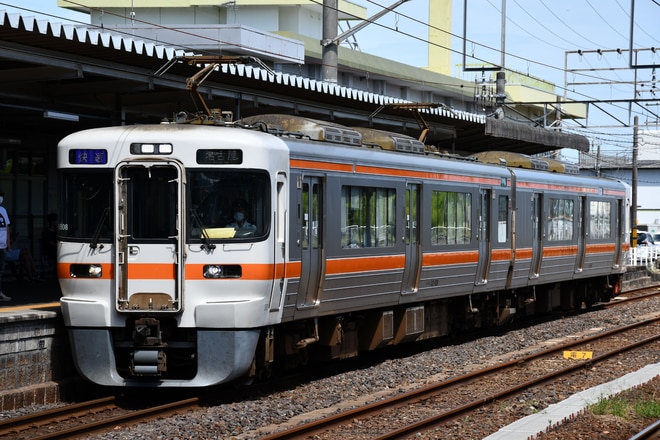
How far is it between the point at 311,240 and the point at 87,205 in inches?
100

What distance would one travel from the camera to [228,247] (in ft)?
36.3

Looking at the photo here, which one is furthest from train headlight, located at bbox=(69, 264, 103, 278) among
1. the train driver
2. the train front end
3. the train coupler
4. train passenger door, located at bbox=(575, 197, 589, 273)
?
train passenger door, located at bbox=(575, 197, 589, 273)

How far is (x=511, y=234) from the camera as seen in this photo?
1848 cm

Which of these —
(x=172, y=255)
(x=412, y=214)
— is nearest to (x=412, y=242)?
(x=412, y=214)

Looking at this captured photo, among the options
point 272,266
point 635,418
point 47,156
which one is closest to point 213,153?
point 272,266

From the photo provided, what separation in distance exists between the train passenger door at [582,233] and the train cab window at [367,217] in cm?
878

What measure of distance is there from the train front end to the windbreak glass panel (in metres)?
0.01

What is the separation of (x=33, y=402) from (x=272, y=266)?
9.24 feet

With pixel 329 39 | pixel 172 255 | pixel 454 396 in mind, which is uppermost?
pixel 329 39

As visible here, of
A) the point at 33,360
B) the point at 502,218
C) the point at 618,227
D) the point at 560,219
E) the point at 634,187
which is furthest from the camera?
the point at 634,187

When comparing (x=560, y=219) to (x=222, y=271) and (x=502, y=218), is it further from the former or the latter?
(x=222, y=271)

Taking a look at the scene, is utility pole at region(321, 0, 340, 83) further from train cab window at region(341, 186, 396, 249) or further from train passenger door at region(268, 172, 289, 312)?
train passenger door at region(268, 172, 289, 312)

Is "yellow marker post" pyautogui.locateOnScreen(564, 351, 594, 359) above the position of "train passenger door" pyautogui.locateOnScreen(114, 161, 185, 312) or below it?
below

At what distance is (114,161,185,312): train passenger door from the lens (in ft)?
36.0
